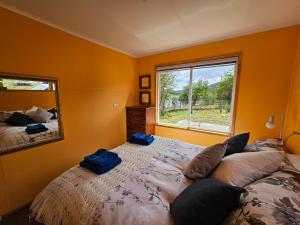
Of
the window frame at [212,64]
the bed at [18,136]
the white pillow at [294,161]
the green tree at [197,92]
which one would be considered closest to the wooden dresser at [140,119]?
the window frame at [212,64]

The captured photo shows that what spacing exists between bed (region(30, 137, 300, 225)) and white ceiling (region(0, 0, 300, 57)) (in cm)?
180

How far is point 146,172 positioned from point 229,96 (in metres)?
2.10

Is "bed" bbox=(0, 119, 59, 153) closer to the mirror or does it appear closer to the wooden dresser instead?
the mirror

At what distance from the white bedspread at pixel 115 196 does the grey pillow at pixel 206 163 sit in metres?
0.11

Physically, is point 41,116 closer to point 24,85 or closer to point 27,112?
point 27,112

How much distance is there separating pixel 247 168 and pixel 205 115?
5.99 ft

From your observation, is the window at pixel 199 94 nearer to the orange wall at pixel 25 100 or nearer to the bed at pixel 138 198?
the bed at pixel 138 198

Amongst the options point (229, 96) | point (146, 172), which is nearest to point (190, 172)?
point (146, 172)

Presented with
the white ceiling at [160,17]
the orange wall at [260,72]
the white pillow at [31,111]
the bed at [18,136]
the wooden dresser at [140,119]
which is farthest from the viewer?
the wooden dresser at [140,119]

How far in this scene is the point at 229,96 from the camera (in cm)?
242

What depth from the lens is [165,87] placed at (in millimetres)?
3236

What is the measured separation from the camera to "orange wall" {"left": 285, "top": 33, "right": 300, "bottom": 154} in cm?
150

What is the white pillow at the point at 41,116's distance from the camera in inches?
71.5

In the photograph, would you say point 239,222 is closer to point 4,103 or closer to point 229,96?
point 229,96
